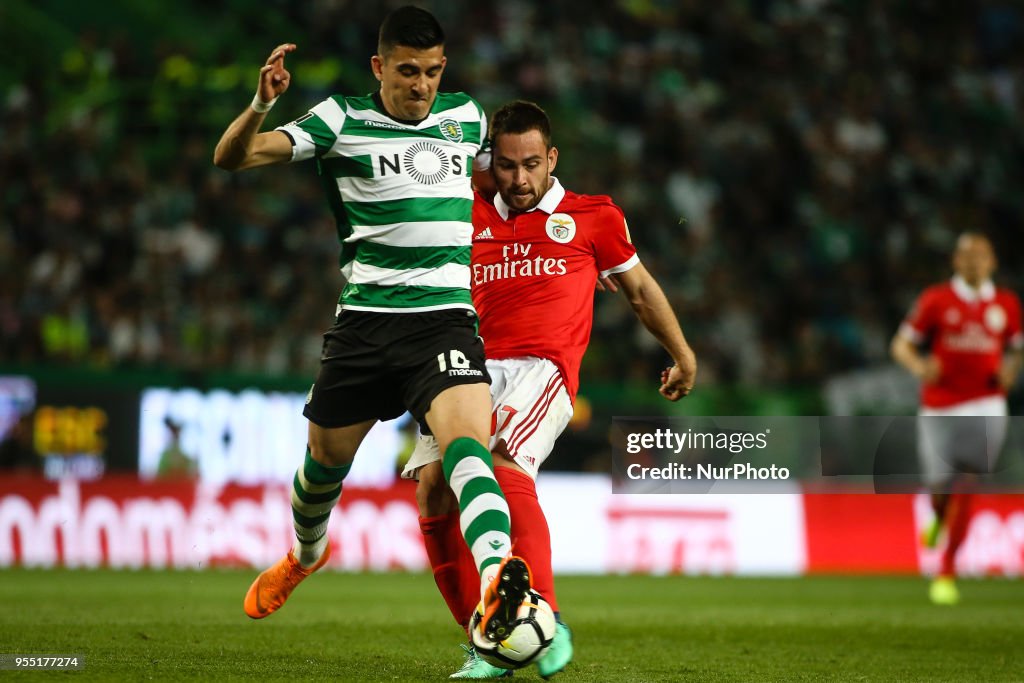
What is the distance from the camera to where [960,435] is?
10.5 metres

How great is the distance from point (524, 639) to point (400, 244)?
1528 millimetres

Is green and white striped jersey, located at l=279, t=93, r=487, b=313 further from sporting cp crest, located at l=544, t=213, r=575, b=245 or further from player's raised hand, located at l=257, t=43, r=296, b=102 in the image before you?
sporting cp crest, located at l=544, t=213, r=575, b=245

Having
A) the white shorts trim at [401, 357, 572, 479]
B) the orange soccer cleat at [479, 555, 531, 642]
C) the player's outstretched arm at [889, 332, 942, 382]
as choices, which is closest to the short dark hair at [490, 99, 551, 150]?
the white shorts trim at [401, 357, 572, 479]

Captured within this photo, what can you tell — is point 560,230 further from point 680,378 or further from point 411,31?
point 411,31

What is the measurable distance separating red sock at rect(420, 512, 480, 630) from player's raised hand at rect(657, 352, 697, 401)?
0.99 metres

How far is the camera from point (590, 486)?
1264cm

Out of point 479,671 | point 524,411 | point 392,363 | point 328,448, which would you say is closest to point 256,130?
point 392,363

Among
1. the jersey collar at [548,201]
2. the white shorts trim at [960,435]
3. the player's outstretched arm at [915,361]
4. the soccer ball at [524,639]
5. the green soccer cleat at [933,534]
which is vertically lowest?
the green soccer cleat at [933,534]

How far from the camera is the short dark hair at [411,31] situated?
493cm

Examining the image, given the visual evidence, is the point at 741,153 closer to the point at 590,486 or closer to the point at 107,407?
the point at 590,486

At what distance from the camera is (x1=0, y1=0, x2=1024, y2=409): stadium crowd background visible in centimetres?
1365

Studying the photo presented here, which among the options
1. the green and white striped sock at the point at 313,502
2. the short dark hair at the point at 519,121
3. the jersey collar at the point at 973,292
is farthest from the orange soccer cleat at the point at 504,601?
the jersey collar at the point at 973,292

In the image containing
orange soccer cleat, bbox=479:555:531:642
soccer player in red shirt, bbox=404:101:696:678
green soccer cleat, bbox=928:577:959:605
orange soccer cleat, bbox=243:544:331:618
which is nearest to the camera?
orange soccer cleat, bbox=479:555:531:642

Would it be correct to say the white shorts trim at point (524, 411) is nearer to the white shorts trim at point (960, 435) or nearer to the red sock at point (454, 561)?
the red sock at point (454, 561)
